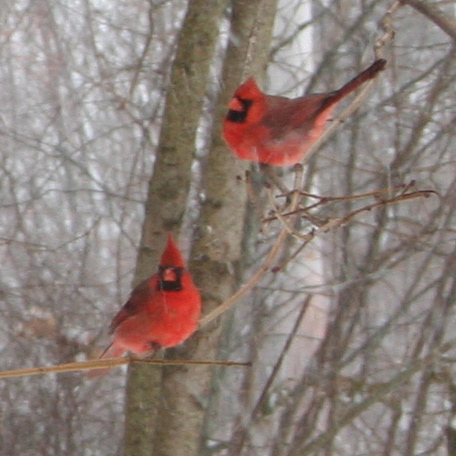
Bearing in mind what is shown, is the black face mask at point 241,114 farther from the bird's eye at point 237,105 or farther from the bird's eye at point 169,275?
the bird's eye at point 169,275

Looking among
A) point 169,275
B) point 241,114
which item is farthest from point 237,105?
point 169,275

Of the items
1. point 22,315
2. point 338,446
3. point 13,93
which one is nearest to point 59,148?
point 13,93

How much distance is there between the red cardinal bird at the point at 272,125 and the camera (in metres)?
1.07

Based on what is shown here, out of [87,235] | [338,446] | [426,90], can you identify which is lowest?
[338,446]

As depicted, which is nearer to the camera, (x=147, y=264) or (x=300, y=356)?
(x=147, y=264)

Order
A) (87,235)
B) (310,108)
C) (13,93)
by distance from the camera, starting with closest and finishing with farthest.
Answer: (310,108) → (87,235) → (13,93)

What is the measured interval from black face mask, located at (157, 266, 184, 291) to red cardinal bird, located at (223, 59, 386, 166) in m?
0.19

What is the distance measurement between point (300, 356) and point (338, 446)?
0.26m

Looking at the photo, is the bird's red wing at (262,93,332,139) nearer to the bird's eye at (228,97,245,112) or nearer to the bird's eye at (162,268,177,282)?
the bird's eye at (228,97,245,112)

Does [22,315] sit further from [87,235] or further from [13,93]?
[13,93]

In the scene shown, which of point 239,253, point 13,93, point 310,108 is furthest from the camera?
point 13,93

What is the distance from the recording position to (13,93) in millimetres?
2273

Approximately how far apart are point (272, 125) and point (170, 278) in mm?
259

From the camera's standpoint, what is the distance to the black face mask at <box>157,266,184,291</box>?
3.21 feet
